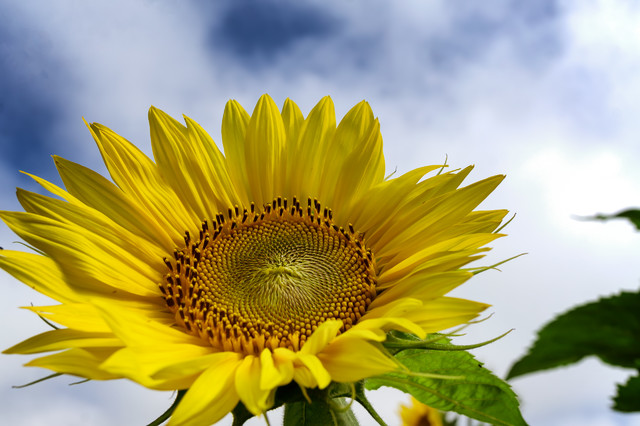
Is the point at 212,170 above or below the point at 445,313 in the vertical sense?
above

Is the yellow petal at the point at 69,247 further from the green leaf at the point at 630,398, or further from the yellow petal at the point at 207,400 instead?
the green leaf at the point at 630,398

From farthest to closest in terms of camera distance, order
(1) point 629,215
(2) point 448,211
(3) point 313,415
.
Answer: (2) point 448,211 < (3) point 313,415 < (1) point 629,215

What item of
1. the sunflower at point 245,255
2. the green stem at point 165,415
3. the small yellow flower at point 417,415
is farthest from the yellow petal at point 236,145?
the small yellow flower at point 417,415

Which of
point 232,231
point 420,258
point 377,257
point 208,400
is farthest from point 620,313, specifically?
point 232,231

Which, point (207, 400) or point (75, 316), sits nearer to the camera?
point (207, 400)

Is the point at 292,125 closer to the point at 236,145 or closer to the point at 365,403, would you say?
the point at 236,145

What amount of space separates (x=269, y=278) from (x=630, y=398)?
149 centimetres

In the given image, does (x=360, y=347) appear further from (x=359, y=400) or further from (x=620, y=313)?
(x=620, y=313)

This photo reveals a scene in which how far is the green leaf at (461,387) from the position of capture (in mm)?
1929

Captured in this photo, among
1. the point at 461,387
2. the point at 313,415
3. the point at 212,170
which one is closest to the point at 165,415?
the point at 313,415

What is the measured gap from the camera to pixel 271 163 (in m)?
2.70

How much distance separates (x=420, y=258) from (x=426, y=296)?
31 centimetres

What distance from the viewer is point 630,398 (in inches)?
38.9

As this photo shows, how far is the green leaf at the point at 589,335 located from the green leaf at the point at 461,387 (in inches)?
38.4
